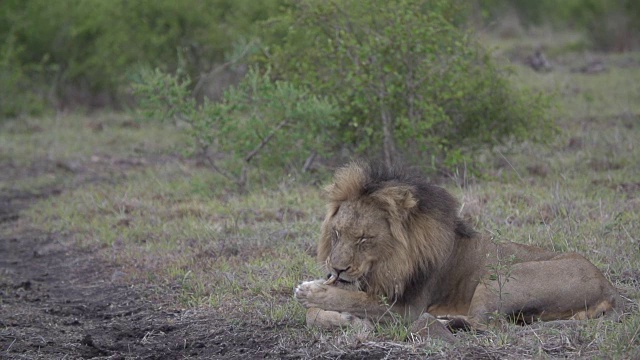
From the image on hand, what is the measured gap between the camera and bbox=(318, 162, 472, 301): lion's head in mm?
4645

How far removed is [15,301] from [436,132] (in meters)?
4.83

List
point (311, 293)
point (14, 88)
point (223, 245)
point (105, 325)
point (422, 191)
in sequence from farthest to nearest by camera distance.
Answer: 1. point (14, 88)
2. point (223, 245)
3. point (105, 325)
4. point (422, 191)
5. point (311, 293)

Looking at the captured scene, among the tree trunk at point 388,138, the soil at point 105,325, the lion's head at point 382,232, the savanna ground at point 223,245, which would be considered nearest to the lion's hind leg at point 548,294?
the savanna ground at point 223,245

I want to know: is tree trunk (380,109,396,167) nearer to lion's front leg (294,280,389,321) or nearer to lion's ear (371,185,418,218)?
lion's ear (371,185,418,218)

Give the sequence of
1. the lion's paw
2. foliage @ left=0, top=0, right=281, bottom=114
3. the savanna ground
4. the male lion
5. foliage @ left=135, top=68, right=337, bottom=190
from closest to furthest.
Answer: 1. the savanna ground
2. the male lion
3. the lion's paw
4. foliage @ left=135, top=68, right=337, bottom=190
5. foliage @ left=0, top=0, right=281, bottom=114

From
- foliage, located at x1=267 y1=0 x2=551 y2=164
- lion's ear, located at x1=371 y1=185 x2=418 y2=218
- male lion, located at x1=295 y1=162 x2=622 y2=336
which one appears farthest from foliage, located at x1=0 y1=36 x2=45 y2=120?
lion's ear, located at x1=371 y1=185 x2=418 y2=218

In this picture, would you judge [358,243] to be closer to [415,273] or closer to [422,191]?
[415,273]

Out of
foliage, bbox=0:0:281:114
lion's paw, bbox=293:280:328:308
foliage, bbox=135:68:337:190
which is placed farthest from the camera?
foliage, bbox=0:0:281:114

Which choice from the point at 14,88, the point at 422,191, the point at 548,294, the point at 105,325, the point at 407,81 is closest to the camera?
the point at 548,294

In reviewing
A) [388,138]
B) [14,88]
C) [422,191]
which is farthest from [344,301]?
[14,88]

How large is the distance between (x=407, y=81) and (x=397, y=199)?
4.61 m

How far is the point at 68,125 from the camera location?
15250 millimetres

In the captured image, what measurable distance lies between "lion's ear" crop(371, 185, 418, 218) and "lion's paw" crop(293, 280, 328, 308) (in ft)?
1.70

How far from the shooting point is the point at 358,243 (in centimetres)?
465
